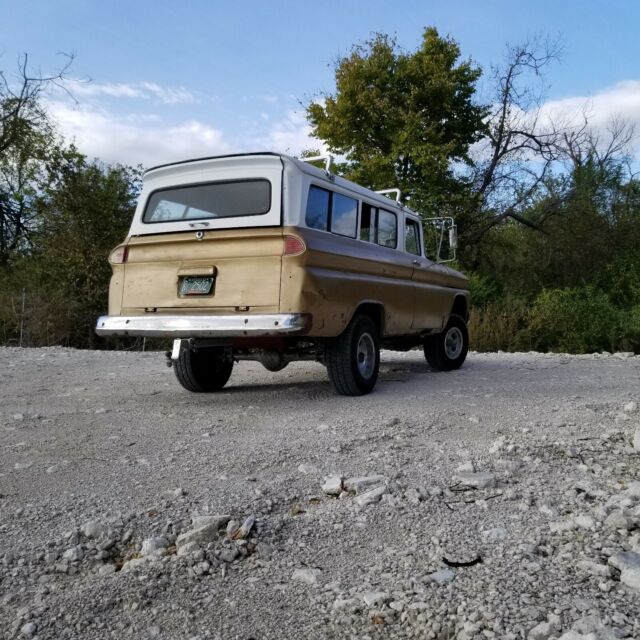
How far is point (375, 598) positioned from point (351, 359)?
402 centimetres

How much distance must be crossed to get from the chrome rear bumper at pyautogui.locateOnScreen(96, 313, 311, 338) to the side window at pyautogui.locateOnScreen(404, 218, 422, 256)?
2.77m

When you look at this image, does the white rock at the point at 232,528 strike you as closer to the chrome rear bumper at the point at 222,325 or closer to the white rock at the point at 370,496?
the white rock at the point at 370,496

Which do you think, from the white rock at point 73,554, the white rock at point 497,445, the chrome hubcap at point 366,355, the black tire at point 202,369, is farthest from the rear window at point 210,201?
the white rock at point 73,554

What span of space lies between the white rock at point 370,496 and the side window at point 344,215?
11.1 feet

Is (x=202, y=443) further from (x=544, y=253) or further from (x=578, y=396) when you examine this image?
(x=544, y=253)

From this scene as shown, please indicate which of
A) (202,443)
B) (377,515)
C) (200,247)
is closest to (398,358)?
(200,247)

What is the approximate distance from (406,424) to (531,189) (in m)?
19.4

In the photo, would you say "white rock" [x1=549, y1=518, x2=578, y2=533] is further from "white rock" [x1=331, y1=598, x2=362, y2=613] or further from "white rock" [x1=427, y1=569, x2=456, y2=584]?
"white rock" [x1=331, y1=598, x2=362, y2=613]

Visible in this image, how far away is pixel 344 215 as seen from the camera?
21.2 feet

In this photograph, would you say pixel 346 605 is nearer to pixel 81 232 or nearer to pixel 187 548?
pixel 187 548

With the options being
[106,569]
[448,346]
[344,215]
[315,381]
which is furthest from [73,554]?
[448,346]

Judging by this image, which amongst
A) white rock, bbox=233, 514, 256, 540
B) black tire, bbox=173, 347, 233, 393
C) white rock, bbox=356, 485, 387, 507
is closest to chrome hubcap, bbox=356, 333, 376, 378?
black tire, bbox=173, 347, 233, 393

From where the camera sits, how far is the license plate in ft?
18.6

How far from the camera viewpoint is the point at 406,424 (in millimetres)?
4895
